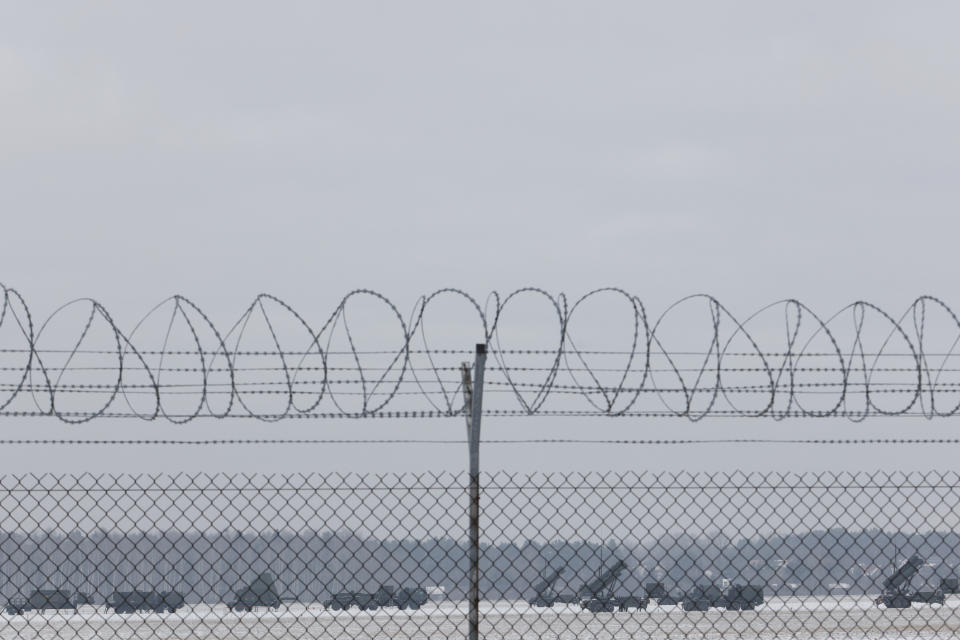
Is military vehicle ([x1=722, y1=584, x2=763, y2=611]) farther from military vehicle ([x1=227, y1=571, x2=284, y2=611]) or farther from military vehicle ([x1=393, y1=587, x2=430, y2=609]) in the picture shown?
military vehicle ([x1=227, y1=571, x2=284, y2=611])

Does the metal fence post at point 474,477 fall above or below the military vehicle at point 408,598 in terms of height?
above

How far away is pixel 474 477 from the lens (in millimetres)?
8242

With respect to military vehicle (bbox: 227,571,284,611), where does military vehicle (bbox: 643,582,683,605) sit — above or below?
below

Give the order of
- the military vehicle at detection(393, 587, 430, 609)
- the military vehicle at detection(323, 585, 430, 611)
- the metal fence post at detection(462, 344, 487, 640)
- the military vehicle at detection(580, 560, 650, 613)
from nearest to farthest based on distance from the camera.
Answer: the metal fence post at detection(462, 344, 487, 640) → the military vehicle at detection(393, 587, 430, 609) → the military vehicle at detection(323, 585, 430, 611) → the military vehicle at detection(580, 560, 650, 613)

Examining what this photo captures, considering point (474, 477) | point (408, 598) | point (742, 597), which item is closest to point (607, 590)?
point (742, 597)

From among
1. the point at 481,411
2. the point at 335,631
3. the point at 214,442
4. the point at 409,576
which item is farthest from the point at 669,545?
the point at 335,631

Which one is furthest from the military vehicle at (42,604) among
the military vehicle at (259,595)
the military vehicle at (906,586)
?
the military vehicle at (906,586)

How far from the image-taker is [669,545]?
410 inches

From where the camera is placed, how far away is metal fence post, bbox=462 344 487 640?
820cm

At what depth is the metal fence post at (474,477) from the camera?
323 inches

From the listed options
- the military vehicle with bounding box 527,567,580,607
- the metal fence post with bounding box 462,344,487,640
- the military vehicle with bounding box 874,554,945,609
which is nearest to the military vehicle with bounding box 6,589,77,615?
the metal fence post with bounding box 462,344,487,640

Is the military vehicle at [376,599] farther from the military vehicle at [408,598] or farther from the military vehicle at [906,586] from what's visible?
the military vehicle at [906,586]

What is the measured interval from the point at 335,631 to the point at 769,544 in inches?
391

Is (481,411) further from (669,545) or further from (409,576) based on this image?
(669,545)
